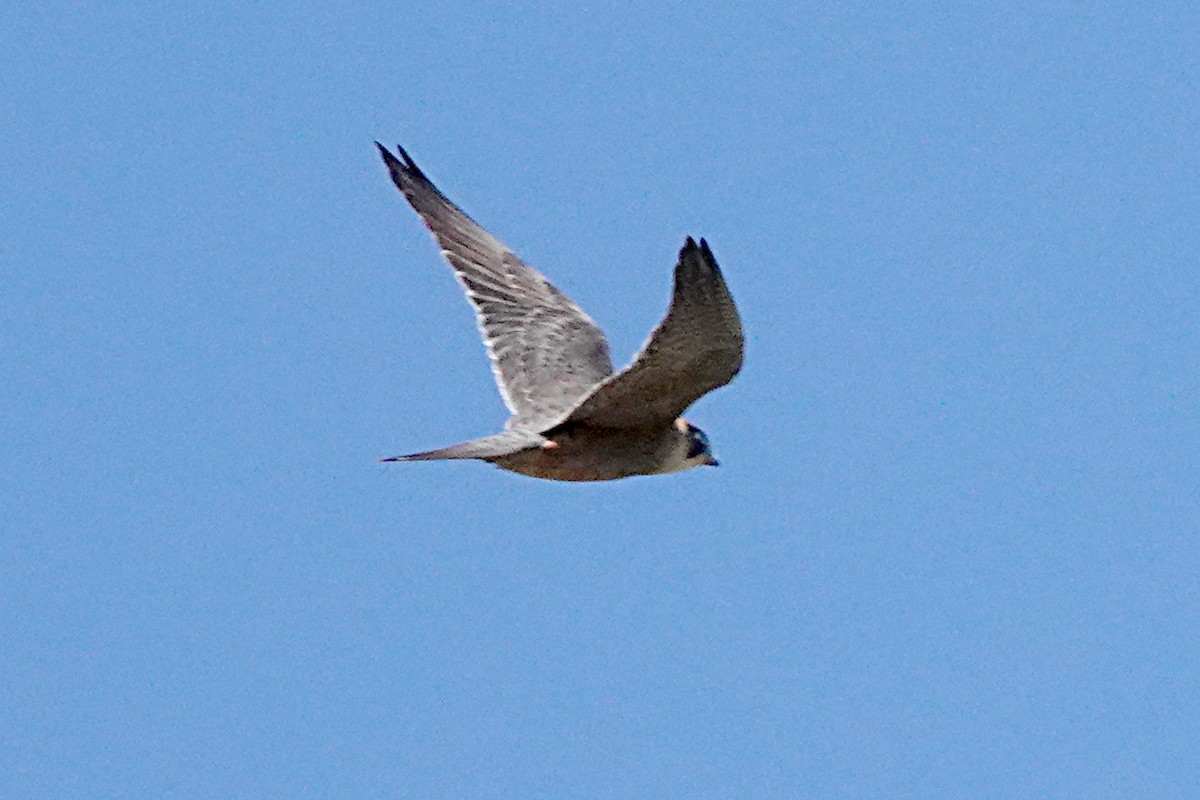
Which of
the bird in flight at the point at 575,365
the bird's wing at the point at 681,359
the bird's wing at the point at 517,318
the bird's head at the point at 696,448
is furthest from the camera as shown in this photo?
the bird's wing at the point at 517,318

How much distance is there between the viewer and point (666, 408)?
10242 mm

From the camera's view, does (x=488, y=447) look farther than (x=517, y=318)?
No

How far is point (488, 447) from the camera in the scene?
33.2 ft

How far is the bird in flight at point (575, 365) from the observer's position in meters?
9.20

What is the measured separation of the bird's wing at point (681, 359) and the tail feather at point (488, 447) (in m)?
0.27

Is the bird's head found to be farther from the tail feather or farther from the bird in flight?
the tail feather

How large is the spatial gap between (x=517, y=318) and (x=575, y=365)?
0.63 meters

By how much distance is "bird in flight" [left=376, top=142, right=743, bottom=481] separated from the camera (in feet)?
30.2

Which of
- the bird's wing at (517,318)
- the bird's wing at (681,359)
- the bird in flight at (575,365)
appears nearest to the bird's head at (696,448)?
the bird in flight at (575,365)

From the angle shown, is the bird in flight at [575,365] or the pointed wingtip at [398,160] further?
the pointed wingtip at [398,160]

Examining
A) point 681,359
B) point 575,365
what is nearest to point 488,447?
point 681,359

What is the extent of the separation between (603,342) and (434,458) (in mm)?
3266

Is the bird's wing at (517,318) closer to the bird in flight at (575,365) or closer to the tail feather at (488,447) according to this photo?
the bird in flight at (575,365)

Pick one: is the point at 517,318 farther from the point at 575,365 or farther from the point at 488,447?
the point at 488,447
